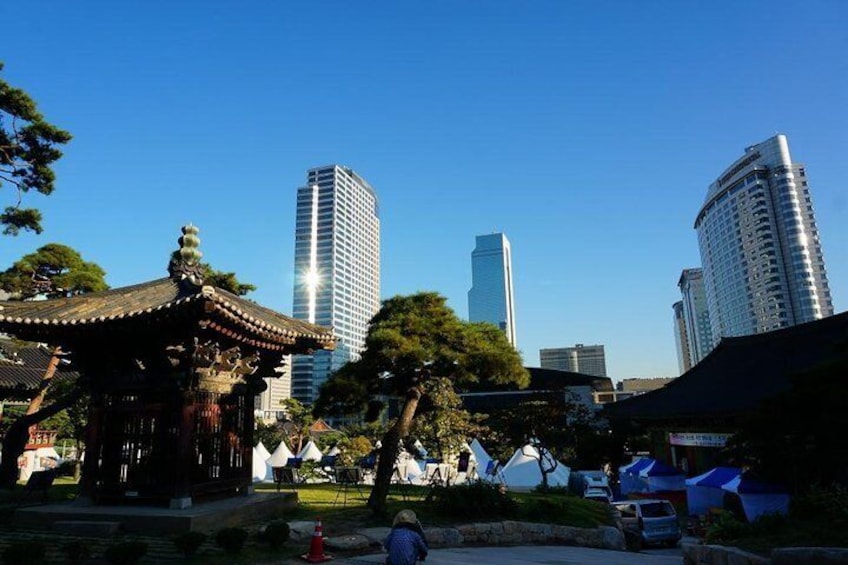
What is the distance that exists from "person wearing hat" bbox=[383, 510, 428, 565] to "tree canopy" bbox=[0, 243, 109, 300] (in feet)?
71.1

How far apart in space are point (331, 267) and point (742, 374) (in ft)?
482

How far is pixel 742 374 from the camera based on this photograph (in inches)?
955

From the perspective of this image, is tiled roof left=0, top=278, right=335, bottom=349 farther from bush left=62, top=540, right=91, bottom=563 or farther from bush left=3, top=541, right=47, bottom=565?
bush left=3, top=541, right=47, bottom=565

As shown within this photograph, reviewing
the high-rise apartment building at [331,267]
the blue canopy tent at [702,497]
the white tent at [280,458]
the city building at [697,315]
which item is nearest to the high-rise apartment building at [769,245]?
the city building at [697,315]

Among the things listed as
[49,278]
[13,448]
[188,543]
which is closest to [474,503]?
[188,543]

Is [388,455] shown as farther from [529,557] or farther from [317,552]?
[317,552]

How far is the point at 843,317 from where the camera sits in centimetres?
2272

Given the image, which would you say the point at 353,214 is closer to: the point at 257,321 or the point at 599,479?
the point at 599,479

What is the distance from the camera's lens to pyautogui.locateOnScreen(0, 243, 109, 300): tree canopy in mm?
22750

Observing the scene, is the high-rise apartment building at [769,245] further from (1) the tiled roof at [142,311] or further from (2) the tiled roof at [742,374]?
(1) the tiled roof at [142,311]

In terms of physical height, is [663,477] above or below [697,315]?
below

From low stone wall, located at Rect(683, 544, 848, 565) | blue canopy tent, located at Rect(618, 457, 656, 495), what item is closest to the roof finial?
low stone wall, located at Rect(683, 544, 848, 565)

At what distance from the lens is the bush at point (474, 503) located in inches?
543

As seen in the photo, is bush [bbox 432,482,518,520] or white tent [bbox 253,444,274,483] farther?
white tent [bbox 253,444,274,483]
